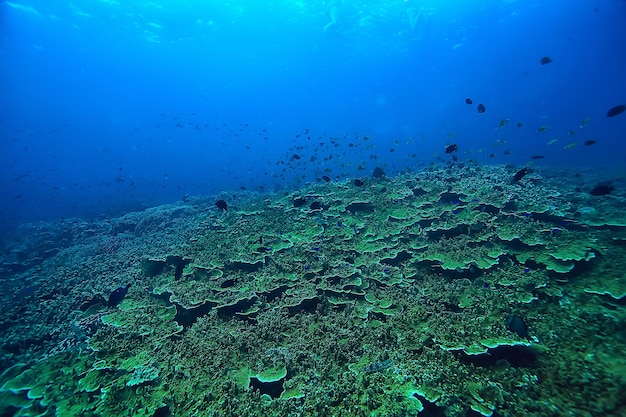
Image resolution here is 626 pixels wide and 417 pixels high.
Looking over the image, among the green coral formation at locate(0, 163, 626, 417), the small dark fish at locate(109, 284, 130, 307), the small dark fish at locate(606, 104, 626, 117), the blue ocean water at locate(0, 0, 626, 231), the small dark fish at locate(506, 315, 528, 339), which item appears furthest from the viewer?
the blue ocean water at locate(0, 0, 626, 231)

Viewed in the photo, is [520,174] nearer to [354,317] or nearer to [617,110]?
[617,110]

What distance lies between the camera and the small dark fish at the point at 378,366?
486 cm

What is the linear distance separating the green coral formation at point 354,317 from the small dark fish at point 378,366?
0.08 ft

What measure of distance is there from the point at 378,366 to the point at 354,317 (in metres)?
1.63

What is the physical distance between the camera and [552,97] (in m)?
170

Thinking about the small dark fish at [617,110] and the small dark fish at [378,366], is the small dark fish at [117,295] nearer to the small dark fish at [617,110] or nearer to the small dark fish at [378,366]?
the small dark fish at [378,366]

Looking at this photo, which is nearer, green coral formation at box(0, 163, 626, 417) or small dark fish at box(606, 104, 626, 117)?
green coral formation at box(0, 163, 626, 417)

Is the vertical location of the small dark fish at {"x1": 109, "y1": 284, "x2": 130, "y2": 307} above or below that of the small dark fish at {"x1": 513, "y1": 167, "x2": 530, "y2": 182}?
below

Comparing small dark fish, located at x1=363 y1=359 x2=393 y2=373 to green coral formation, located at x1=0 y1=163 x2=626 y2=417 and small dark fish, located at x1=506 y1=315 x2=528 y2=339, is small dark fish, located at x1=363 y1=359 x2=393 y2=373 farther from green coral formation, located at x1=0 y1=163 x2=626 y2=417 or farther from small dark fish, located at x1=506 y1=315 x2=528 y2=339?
small dark fish, located at x1=506 y1=315 x2=528 y2=339

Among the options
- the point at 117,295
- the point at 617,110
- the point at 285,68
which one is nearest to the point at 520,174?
the point at 617,110

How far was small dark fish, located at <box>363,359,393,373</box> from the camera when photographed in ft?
15.9

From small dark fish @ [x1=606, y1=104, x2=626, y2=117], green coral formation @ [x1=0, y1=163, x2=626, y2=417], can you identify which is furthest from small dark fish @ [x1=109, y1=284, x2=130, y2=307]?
small dark fish @ [x1=606, y1=104, x2=626, y2=117]

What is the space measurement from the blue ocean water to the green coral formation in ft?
18.4

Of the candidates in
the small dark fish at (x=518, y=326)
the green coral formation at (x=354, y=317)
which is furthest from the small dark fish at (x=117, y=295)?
the small dark fish at (x=518, y=326)
